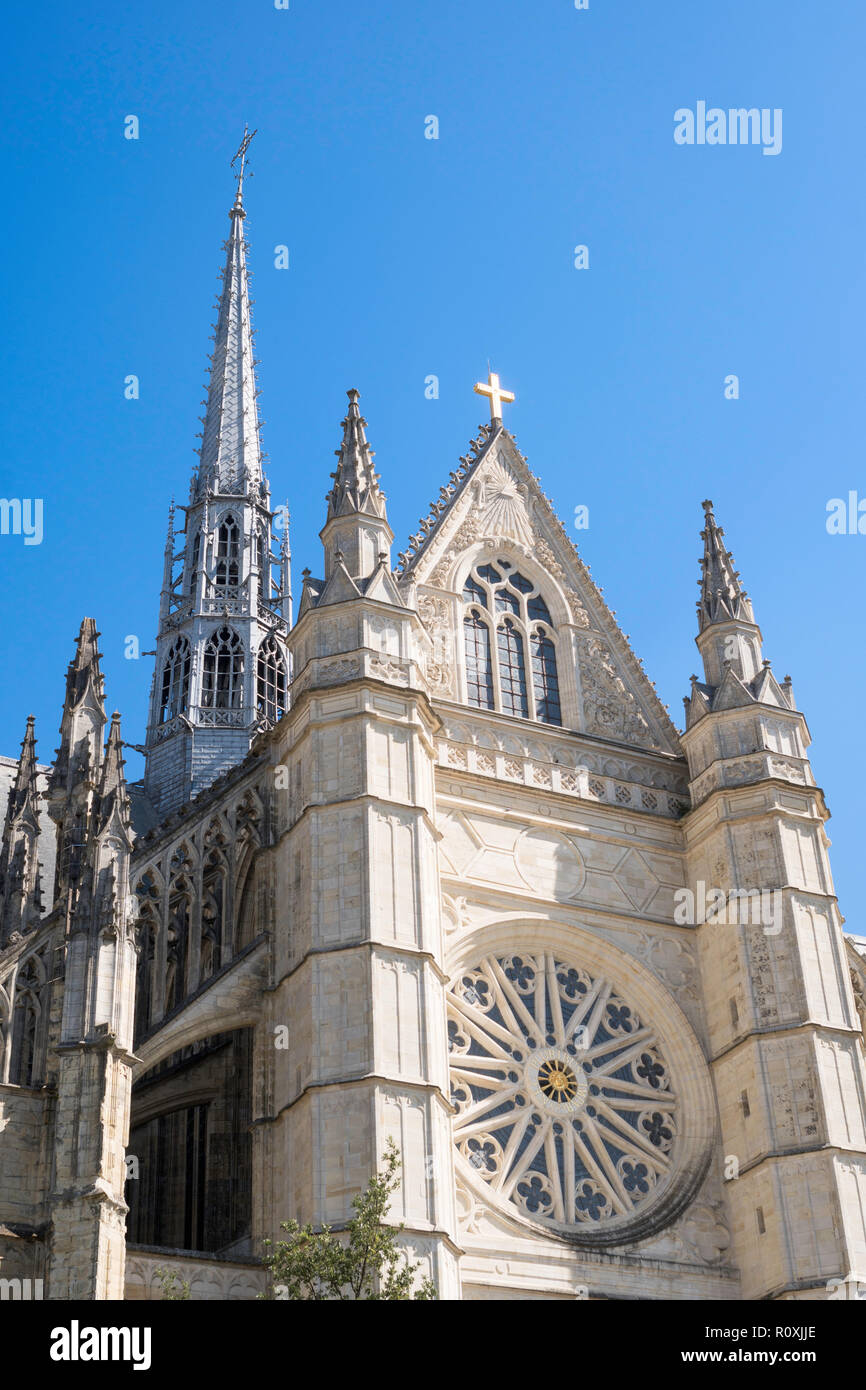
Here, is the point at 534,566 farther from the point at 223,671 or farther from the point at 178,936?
the point at 223,671

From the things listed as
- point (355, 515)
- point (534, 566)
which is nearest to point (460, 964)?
point (355, 515)

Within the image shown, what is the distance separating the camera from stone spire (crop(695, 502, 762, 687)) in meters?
31.3

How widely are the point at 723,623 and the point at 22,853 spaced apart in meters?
13.0

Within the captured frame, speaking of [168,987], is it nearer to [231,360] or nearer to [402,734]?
[402,734]

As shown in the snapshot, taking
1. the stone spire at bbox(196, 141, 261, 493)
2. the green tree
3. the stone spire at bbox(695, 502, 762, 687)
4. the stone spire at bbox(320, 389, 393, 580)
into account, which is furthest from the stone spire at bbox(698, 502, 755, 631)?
the stone spire at bbox(196, 141, 261, 493)

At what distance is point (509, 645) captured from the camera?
102ft

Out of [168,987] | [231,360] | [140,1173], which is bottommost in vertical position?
[140,1173]

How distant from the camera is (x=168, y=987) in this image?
27297 mm

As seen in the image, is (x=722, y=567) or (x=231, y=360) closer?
(x=722, y=567)

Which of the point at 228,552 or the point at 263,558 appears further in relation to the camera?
the point at 263,558

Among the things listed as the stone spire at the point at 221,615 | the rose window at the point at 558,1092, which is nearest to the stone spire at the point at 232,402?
the stone spire at the point at 221,615
